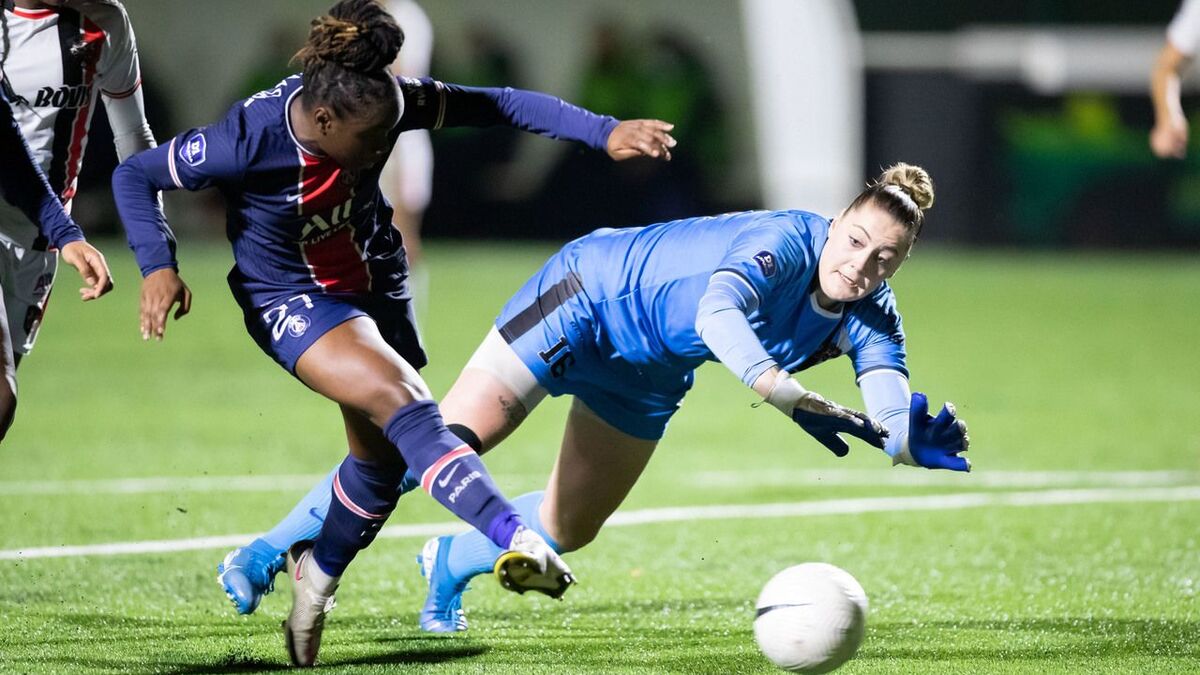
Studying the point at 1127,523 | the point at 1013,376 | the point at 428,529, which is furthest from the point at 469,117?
the point at 1013,376

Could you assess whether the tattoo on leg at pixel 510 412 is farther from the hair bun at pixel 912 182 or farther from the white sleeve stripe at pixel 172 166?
the hair bun at pixel 912 182

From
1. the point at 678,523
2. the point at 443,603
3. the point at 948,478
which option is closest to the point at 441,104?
the point at 443,603

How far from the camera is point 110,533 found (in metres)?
6.61

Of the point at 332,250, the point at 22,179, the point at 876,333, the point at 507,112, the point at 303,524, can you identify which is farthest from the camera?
the point at 303,524

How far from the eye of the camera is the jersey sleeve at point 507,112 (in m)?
4.83

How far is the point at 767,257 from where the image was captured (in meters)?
4.48

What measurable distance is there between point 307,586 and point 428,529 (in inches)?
94.1

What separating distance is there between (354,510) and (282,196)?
895mm

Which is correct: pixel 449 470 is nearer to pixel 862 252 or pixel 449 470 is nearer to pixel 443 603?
pixel 443 603

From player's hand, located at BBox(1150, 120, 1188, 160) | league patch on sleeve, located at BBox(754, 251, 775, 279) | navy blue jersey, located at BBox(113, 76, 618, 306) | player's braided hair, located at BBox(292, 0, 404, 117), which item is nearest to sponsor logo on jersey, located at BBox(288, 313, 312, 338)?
navy blue jersey, located at BBox(113, 76, 618, 306)

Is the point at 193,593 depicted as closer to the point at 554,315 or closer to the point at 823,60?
the point at 554,315

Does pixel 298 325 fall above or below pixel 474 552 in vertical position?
above

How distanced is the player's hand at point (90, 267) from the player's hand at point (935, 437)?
7.22 feet

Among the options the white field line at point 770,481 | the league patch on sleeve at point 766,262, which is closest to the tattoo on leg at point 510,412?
the league patch on sleeve at point 766,262
